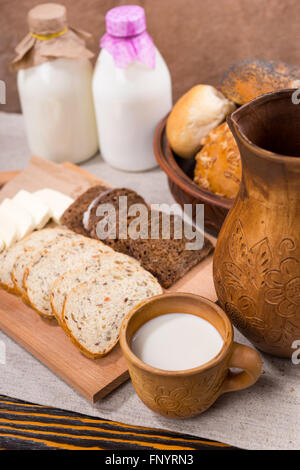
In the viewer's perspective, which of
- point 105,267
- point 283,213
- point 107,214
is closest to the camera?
point 283,213

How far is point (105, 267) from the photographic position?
1.04m

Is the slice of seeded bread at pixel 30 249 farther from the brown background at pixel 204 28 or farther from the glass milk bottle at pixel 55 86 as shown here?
the brown background at pixel 204 28

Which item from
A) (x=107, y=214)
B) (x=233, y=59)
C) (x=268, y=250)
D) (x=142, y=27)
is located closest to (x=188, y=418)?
(x=268, y=250)

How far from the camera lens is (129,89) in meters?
1.35

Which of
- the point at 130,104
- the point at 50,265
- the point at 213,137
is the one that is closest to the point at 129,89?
the point at 130,104

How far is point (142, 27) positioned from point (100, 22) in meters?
0.39

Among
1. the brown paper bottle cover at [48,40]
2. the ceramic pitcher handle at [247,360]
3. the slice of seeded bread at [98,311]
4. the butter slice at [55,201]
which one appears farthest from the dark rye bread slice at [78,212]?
the ceramic pitcher handle at [247,360]

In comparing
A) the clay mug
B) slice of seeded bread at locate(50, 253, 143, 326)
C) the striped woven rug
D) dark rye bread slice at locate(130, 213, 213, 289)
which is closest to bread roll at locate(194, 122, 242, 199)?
dark rye bread slice at locate(130, 213, 213, 289)

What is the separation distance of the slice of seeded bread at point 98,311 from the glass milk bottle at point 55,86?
0.62m

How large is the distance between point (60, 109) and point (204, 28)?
51 centimetres

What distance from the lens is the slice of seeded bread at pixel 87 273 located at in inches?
39.5

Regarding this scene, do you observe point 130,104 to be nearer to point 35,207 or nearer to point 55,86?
point 55,86

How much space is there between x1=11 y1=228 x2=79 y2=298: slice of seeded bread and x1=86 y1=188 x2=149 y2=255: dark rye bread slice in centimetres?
5
